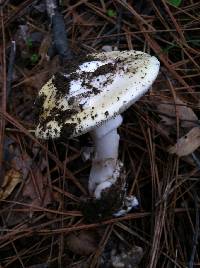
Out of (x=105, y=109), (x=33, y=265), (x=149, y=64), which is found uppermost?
(x=149, y=64)

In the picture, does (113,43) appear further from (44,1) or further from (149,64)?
(149,64)

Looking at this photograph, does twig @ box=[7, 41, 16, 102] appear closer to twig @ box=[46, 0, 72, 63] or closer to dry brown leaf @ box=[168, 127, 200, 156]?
twig @ box=[46, 0, 72, 63]

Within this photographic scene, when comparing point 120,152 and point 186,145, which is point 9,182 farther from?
point 186,145

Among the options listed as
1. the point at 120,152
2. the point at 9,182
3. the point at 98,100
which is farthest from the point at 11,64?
the point at 98,100

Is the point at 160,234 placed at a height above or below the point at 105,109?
below

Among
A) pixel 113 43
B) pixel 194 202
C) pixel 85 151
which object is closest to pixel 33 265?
pixel 85 151

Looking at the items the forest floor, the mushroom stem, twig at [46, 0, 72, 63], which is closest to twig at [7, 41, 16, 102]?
the forest floor
